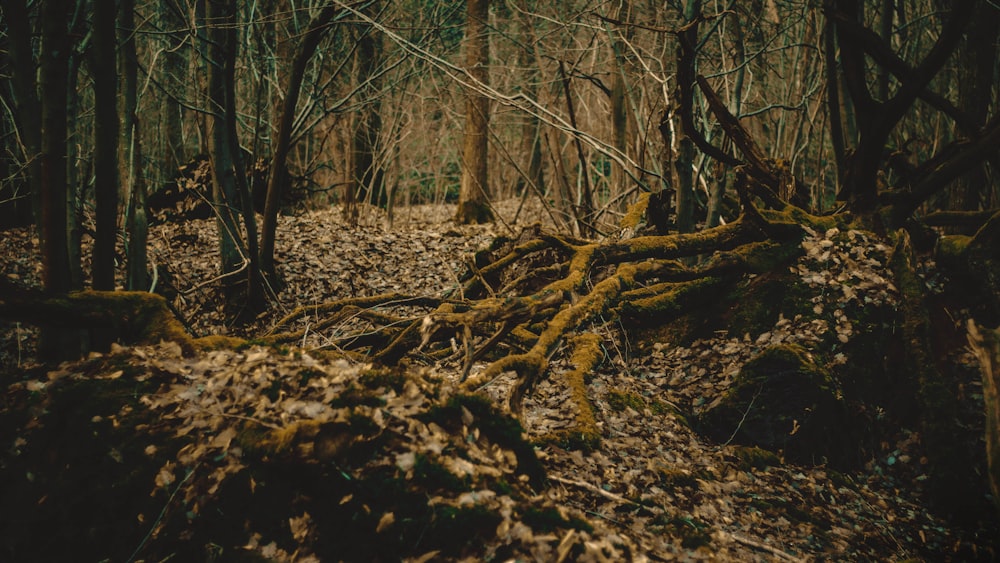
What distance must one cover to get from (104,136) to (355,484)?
13.1 ft

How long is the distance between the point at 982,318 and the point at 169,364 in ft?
21.5

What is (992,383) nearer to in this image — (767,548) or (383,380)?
(767,548)

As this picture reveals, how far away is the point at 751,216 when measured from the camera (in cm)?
600

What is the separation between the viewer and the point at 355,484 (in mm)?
2490

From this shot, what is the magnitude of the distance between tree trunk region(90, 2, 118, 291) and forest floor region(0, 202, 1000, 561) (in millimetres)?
2259

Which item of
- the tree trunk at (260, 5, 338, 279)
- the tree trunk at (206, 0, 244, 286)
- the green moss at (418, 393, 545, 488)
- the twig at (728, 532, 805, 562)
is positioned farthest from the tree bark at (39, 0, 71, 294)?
the twig at (728, 532, 805, 562)

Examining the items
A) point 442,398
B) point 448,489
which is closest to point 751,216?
point 442,398

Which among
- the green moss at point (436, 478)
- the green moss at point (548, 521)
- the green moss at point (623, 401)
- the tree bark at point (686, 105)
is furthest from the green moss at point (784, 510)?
the tree bark at point (686, 105)

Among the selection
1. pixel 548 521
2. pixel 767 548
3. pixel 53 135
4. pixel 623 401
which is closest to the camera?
pixel 548 521

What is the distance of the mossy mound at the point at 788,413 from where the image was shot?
475 cm

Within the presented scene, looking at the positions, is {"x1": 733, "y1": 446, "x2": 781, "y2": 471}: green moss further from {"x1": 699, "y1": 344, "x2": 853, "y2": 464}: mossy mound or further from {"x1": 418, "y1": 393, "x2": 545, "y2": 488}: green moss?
{"x1": 418, "y1": 393, "x2": 545, "y2": 488}: green moss

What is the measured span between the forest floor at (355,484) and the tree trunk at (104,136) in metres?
2.26

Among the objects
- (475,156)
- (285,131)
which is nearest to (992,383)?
(285,131)

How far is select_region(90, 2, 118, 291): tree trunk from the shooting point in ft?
15.1
